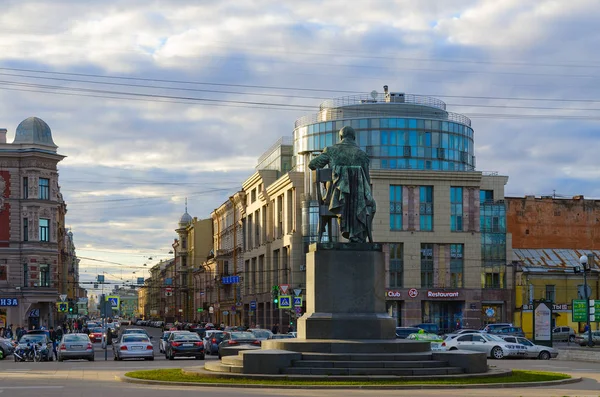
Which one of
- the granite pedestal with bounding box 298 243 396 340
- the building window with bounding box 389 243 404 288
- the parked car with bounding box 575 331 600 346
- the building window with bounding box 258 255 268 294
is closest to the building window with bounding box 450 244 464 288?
the building window with bounding box 389 243 404 288

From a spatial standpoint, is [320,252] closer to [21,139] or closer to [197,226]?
[21,139]

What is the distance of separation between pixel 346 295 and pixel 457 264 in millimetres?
61999

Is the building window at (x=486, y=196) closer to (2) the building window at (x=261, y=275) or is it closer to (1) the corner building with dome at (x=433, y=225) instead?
(1) the corner building with dome at (x=433, y=225)

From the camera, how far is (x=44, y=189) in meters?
81.4

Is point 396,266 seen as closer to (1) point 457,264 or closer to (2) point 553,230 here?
(1) point 457,264

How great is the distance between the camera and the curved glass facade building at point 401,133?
300 feet

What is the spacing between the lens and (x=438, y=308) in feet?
287

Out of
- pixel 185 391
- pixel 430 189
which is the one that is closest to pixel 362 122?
pixel 430 189

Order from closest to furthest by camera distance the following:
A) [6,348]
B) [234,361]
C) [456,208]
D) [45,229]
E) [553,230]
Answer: [234,361], [6,348], [45,229], [456,208], [553,230]

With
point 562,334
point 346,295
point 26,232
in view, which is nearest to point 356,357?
point 346,295

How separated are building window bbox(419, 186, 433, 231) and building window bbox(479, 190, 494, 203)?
590 cm

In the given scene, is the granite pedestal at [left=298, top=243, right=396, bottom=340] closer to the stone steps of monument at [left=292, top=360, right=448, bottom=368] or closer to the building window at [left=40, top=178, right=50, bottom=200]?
the stone steps of monument at [left=292, top=360, right=448, bottom=368]

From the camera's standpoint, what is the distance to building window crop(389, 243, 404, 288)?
86.1 m

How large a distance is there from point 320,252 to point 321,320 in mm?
1841
